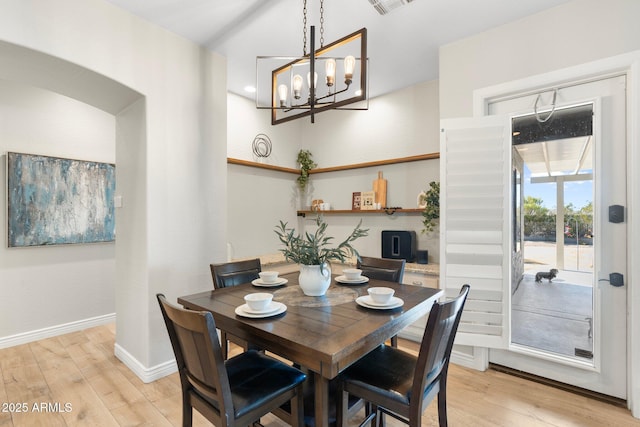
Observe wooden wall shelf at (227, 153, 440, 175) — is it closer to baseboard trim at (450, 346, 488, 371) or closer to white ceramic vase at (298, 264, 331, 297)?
baseboard trim at (450, 346, 488, 371)

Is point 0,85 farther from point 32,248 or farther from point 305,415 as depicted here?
point 305,415

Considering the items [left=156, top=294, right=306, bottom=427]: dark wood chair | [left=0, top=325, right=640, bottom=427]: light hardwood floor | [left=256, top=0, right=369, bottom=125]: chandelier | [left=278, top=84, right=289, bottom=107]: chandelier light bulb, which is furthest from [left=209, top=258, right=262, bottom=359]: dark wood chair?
[left=278, top=84, right=289, bottom=107]: chandelier light bulb

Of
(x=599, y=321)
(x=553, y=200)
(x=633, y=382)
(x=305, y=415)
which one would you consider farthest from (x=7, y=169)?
(x=633, y=382)

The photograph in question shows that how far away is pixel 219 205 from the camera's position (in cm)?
304

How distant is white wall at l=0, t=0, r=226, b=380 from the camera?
222cm

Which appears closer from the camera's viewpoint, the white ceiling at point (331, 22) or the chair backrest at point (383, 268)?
the white ceiling at point (331, 22)

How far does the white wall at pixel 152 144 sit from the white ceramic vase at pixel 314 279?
1.41 meters

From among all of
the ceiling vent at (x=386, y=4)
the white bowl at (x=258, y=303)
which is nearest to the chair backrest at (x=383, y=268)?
the white bowl at (x=258, y=303)

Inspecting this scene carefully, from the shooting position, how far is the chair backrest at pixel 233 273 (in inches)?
91.1

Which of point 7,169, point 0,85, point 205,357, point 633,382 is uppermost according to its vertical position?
point 0,85

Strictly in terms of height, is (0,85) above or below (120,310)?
above

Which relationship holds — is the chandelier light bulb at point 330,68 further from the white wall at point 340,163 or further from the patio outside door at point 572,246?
the white wall at point 340,163

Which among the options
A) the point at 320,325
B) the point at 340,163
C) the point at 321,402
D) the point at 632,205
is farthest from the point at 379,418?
the point at 340,163

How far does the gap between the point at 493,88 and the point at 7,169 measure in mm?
4665
